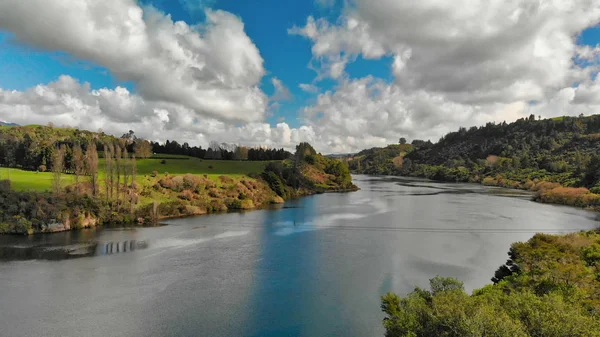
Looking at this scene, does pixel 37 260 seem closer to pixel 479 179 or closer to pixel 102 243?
pixel 102 243

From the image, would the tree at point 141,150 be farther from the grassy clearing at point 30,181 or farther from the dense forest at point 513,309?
the dense forest at point 513,309

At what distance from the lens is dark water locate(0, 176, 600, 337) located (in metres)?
21.3

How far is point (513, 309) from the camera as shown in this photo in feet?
49.1

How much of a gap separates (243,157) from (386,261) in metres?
114

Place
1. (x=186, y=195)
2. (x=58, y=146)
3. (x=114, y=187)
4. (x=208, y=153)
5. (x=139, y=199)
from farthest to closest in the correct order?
1. (x=208, y=153)
2. (x=58, y=146)
3. (x=186, y=195)
4. (x=114, y=187)
5. (x=139, y=199)

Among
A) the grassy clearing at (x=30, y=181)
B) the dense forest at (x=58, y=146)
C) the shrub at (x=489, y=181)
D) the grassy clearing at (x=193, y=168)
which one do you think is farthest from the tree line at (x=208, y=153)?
the shrub at (x=489, y=181)

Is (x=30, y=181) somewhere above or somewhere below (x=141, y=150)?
below

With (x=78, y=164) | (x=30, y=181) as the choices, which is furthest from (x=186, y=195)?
(x=30, y=181)

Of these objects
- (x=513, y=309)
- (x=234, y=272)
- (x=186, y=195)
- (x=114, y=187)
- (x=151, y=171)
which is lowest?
(x=234, y=272)

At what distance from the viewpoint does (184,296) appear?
2517 centimetres

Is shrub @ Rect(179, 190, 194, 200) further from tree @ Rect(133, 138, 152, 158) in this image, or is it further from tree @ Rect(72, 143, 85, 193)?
tree @ Rect(133, 138, 152, 158)

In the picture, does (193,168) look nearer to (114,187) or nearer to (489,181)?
A: (114,187)

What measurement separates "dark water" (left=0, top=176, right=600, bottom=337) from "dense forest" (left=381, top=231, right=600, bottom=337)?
4837 mm

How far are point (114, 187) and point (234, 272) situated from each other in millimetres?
39397
